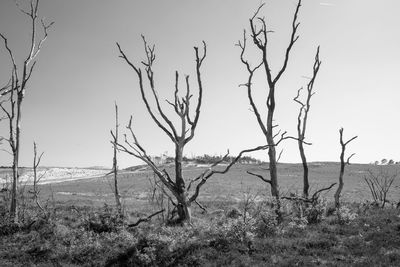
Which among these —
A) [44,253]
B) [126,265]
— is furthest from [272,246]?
[44,253]

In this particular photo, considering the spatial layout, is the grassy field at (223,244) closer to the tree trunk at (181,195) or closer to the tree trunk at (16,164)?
the tree trunk at (16,164)

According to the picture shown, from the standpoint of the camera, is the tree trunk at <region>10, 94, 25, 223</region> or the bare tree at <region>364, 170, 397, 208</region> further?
the bare tree at <region>364, 170, 397, 208</region>

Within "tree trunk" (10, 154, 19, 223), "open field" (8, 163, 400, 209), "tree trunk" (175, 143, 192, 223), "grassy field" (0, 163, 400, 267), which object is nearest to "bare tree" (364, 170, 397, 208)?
"open field" (8, 163, 400, 209)

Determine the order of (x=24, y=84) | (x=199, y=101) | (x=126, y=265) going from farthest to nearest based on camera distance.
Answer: (x=24, y=84), (x=199, y=101), (x=126, y=265)

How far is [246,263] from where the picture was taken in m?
7.87

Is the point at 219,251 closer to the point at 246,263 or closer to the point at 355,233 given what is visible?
the point at 246,263

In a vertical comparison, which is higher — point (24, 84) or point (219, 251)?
point (24, 84)

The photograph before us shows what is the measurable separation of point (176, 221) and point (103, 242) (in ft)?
9.61

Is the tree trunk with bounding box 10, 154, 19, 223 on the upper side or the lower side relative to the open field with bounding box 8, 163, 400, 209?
upper

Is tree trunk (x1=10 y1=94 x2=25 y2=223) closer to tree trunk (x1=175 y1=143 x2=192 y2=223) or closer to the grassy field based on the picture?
the grassy field

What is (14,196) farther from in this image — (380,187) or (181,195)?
(380,187)

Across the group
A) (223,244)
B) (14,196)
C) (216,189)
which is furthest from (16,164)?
(216,189)

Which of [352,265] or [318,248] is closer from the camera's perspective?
[352,265]

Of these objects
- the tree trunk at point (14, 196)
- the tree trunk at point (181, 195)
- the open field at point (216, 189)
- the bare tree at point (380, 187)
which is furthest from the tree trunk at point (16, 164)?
the bare tree at point (380, 187)
